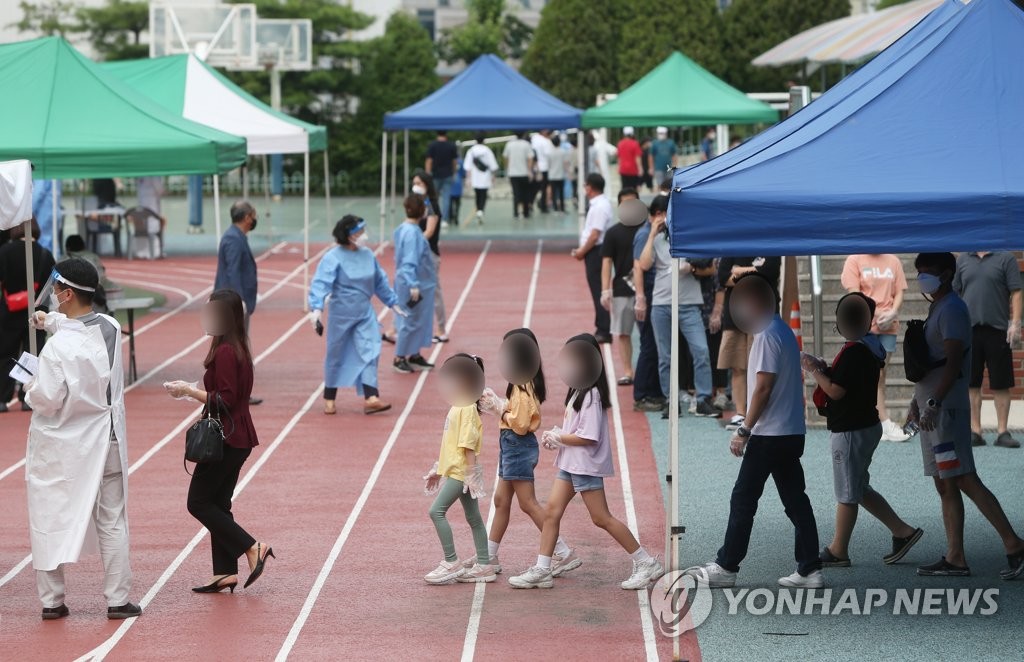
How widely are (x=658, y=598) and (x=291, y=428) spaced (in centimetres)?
583

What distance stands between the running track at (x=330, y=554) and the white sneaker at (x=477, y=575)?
2.3 inches

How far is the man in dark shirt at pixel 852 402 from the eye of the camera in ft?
27.8

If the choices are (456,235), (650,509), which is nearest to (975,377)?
(650,509)

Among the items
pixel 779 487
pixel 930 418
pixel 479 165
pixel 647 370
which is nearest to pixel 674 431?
pixel 779 487

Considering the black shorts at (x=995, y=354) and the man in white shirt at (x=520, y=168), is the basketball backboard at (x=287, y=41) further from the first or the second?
the black shorts at (x=995, y=354)

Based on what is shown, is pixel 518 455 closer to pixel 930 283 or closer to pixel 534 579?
pixel 534 579

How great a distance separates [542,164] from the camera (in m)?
32.3

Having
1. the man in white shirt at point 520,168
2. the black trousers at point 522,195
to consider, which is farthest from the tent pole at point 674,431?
the black trousers at point 522,195

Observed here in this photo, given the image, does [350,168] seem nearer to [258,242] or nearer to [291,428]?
[258,242]

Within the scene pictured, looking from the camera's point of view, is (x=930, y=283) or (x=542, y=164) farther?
(x=542, y=164)

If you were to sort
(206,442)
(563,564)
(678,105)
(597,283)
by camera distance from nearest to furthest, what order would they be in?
(206,442) → (563,564) → (597,283) → (678,105)

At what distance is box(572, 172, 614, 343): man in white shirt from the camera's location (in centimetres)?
1652

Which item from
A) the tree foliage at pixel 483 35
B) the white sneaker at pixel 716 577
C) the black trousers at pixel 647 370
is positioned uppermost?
the tree foliage at pixel 483 35

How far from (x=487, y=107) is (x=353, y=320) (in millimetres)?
13278
